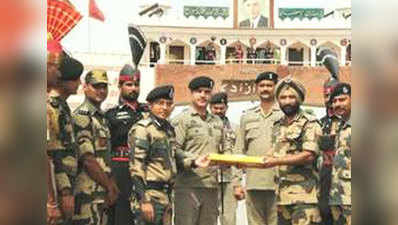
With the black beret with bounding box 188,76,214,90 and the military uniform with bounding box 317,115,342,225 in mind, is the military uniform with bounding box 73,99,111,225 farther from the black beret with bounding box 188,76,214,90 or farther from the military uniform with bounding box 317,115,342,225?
the military uniform with bounding box 317,115,342,225

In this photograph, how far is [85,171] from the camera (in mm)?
3844

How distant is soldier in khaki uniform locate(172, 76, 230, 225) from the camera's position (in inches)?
192

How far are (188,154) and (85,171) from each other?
3.43 ft

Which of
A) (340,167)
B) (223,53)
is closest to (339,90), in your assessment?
(340,167)

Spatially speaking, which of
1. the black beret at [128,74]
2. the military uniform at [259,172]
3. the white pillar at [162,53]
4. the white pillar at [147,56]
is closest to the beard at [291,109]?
the military uniform at [259,172]

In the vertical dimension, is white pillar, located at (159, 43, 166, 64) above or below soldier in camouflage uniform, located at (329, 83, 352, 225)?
above

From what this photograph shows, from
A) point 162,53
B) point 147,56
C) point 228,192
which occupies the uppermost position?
point 162,53

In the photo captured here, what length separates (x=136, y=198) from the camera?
418 cm

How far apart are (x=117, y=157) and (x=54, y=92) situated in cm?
185

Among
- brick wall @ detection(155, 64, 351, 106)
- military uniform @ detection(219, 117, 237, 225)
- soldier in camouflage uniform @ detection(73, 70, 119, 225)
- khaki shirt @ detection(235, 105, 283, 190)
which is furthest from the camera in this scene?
brick wall @ detection(155, 64, 351, 106)

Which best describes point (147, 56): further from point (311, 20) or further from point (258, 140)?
point (258, 140)

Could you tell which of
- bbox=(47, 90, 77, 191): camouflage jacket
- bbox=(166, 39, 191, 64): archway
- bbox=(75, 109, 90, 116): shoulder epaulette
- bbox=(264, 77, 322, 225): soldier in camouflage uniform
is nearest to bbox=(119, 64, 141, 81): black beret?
bbox=(75, 109, 90, 116): shoulder epaulette

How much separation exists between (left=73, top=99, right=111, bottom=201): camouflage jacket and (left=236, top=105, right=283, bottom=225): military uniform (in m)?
1.27

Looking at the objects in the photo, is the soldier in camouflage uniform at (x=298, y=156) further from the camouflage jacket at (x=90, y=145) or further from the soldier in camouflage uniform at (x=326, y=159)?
the camouflage jacket at (x=90, y=145)
